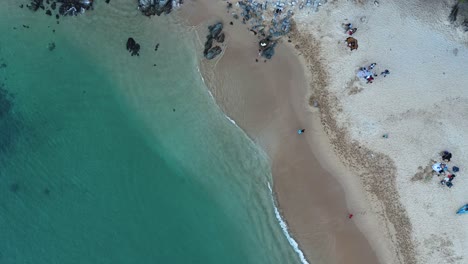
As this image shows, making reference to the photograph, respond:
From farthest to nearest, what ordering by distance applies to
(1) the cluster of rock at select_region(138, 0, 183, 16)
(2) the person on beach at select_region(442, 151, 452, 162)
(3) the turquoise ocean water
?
(1) the cluster of rock at select_region(138, 0, 183, 16) → (3) the turquoise ocean water → (2) the person on beach at select_region(442, 151, 452, 162)

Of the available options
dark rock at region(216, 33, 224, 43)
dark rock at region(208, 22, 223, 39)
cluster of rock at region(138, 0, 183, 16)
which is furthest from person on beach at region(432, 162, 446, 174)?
cluster of rock at region(138, 0, 183, 16)

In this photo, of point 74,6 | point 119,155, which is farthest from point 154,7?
point 119,155

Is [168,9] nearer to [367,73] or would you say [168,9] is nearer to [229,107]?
[229,107]

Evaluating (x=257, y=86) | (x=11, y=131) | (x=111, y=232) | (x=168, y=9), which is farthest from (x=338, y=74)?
(x=11, y=131)

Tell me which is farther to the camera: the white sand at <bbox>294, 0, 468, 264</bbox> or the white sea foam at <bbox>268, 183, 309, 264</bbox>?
the white sea foam at <bbox>268, 183, 309, 264</bbox>

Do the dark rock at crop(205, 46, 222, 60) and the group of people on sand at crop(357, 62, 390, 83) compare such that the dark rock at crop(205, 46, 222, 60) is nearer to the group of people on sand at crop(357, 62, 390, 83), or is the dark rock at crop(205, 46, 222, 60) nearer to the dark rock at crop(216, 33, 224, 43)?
the dark rock at crop(216, 33, 224, 43)

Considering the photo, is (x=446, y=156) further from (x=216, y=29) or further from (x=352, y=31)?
(x=216, y=29)
